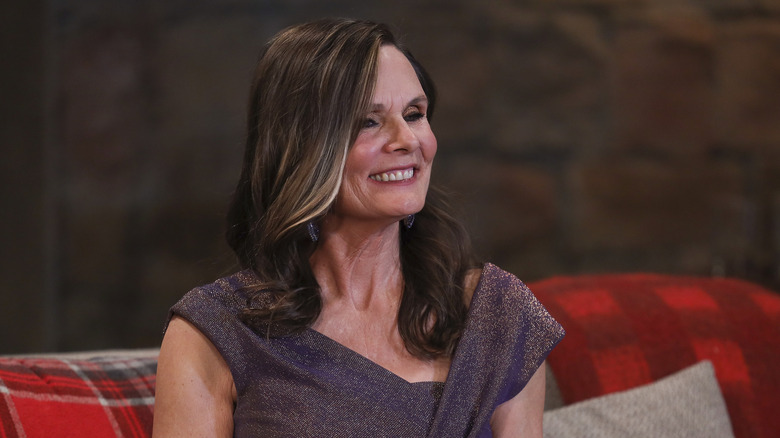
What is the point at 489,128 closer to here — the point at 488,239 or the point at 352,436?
the point at 488,239

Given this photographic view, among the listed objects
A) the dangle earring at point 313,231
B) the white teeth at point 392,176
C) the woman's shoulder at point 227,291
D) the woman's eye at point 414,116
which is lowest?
the woman's shoulder at point 227,291

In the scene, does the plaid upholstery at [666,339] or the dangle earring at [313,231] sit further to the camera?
the plaid upholstery at [666,339]

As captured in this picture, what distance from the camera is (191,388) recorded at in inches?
56.3

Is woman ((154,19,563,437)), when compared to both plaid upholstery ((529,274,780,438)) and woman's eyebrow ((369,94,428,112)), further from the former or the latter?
plaid upholstery ((529,274,780,438))

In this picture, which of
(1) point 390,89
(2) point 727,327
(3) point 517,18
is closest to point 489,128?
(3) point 517,18

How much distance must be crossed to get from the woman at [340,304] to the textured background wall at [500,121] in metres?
1.51

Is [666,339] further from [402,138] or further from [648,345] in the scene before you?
[402,138]

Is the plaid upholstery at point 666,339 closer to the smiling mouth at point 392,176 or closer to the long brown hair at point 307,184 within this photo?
the long brown hair at point 307,184

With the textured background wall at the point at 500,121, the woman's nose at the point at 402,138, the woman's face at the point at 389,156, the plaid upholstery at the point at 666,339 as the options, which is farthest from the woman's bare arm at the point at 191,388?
the textured background wall at the point at 500,121

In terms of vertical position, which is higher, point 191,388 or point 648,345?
point 191,388

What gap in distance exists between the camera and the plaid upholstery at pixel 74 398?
5.01 ft

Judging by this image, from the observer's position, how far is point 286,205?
1.45 m

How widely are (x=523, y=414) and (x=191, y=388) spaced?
558 mm

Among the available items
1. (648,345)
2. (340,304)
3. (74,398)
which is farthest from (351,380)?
(648,345)
